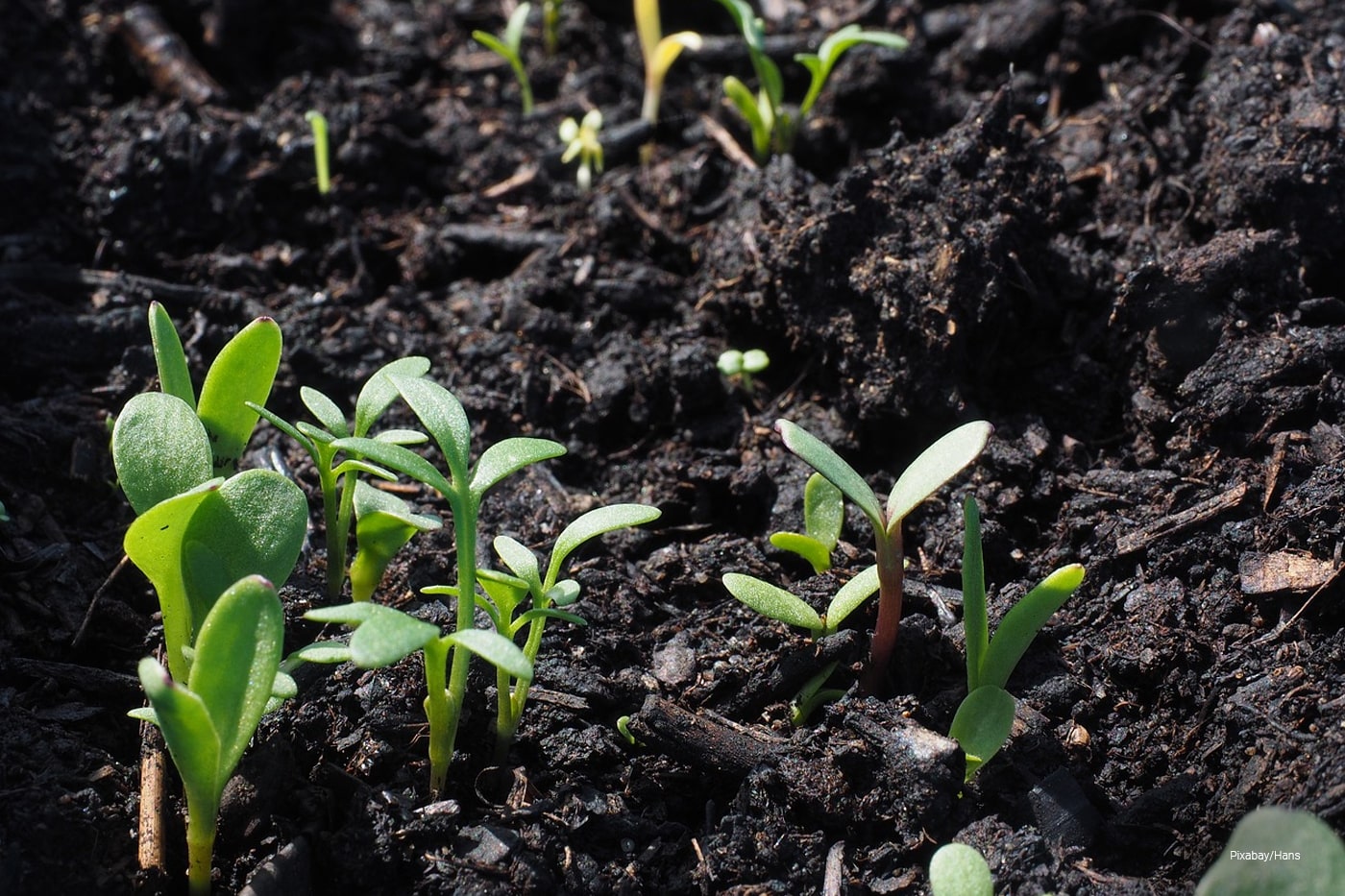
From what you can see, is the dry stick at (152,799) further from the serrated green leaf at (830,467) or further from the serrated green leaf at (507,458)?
the serrated green leaf at (830,467)

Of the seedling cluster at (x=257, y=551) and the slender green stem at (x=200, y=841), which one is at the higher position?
the seedling cluster at (x=257, y=551)

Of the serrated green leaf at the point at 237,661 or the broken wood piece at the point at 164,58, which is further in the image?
the broken wood piece at the point at 164,58

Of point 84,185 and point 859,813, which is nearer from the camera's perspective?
point 859,813

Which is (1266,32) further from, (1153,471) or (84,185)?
(84,185)

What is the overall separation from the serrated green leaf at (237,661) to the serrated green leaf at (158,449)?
0.27m

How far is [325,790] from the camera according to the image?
148 cm

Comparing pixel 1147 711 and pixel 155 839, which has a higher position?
pixel 155 839

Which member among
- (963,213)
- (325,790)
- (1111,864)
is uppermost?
(963,213)

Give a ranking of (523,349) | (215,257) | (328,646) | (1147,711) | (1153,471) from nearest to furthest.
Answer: (328,646), (1147,711), (1153,471), (523,349), (215,257)

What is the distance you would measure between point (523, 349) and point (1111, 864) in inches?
58.2

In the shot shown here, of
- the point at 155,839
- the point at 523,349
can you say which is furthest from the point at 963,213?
the point at 155,839

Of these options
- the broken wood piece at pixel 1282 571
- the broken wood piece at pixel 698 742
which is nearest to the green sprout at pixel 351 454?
the broken wood piece at pixel 698 742

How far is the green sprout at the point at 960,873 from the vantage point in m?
1.23

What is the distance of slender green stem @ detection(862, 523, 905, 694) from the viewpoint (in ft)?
4.91
